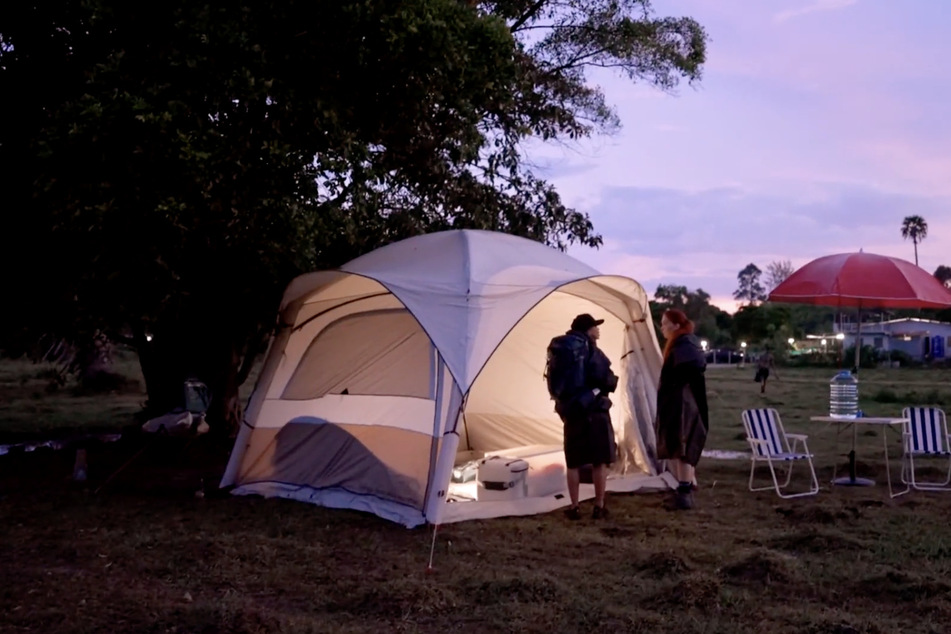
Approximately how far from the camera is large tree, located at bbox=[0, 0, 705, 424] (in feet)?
26.2

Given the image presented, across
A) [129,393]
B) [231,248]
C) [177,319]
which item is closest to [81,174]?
[231,248]

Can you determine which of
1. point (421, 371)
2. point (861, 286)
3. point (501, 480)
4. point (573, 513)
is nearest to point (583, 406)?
point (573, 513)

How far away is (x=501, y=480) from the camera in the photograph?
805 centimetres

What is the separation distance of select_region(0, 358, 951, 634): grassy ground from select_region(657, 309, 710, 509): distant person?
1.14ft

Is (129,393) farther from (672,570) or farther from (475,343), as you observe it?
(672,570)

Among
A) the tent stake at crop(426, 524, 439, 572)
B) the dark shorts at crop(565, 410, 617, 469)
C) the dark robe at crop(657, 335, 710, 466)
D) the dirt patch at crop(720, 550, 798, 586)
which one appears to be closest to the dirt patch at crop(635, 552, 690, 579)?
the dirt patch at crop(720, 550, 798, 586)

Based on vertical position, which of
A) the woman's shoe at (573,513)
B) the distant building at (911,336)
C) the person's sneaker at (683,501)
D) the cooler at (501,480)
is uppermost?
the distant building at (911,336)

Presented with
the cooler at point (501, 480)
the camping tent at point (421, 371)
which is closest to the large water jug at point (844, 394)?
the camping tent at point (421, 371)

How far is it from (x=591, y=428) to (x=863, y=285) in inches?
128

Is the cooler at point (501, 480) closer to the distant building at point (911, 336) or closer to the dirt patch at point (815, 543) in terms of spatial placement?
the dirt patch at point (815, 543)

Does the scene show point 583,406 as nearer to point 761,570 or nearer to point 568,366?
point 568,366

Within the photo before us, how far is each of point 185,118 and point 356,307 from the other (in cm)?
209

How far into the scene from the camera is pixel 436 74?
8.83 m

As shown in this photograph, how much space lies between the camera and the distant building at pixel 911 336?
49.7m
